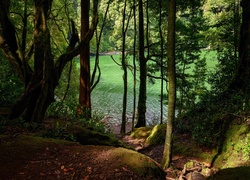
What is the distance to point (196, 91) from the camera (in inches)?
820

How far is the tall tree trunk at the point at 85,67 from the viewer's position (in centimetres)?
954

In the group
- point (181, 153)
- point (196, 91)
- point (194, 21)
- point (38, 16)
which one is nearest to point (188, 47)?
point (194, 21)

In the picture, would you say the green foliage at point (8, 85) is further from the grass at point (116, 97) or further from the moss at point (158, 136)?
the grass at point (116, 97)

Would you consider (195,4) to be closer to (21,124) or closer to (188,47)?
(188,47)

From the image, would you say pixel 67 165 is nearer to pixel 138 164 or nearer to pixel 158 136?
pixel 138 164

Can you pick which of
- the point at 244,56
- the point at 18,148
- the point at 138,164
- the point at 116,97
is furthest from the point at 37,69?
the point at 116,97

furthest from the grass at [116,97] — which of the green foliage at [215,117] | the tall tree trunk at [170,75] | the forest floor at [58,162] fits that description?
the forest floor at [58,162]

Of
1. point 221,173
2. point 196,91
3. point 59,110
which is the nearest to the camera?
point 221,173

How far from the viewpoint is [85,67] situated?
964 cm

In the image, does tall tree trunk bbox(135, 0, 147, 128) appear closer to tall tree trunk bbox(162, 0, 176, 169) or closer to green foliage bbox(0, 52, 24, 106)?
green foliage bbox(0, 52, 24, 106)

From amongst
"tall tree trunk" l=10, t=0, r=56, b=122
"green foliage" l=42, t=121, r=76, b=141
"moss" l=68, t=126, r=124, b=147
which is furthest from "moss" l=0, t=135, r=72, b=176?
"tall tree trunk" l=10, t=0, r=56, b=122

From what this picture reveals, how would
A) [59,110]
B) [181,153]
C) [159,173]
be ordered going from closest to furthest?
[159,173] < [181,153] < [59,110]

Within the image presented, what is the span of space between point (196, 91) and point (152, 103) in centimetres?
908

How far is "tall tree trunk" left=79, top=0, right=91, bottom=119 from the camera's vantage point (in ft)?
31.3
